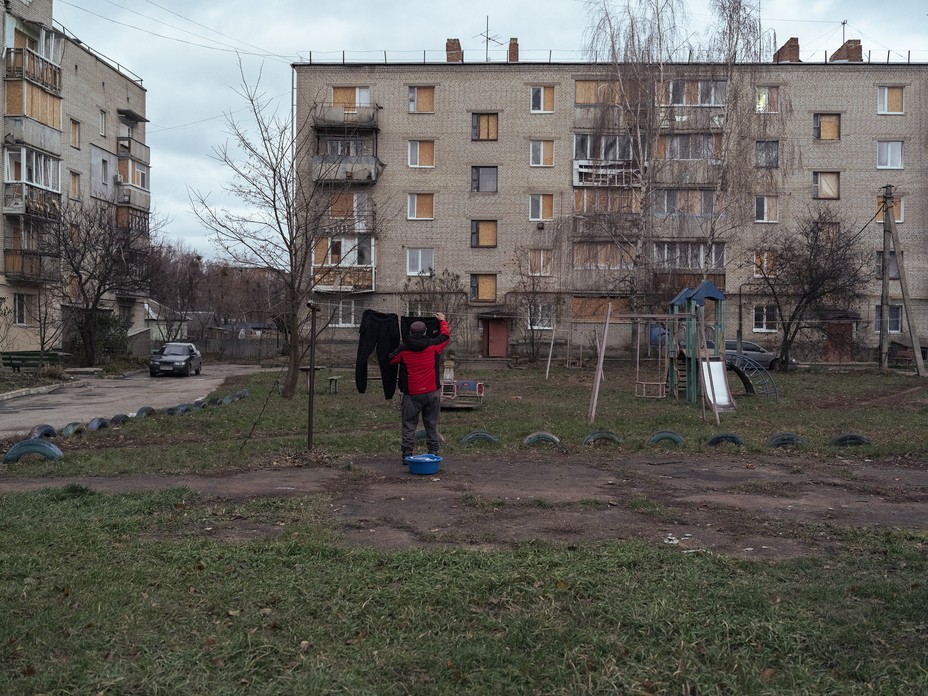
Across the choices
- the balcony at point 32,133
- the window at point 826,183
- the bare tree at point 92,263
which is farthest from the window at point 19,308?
the window at point 826,183

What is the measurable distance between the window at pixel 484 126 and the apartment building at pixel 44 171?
1722 cm

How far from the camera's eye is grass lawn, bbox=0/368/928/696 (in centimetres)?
386

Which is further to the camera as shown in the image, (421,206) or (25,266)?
(421,206)

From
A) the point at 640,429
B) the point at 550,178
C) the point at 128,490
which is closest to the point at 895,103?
the point at 550,178

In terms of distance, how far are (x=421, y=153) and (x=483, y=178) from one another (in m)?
3.46

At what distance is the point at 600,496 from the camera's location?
8195 mm

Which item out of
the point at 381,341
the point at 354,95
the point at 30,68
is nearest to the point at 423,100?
the point at 354,95

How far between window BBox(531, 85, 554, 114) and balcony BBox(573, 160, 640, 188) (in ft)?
10.6

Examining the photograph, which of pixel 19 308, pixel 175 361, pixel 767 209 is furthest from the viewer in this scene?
pixel 767 209

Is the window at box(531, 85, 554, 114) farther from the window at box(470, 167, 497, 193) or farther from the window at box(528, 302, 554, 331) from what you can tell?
the window at box(528, 302, 554, 331)

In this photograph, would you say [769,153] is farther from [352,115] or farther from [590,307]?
[352,115]

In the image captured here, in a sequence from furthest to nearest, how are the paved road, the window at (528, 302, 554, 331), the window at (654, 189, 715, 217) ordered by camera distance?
the window at (528, 302, 554, 331)
the window at (654, 189, 715, 217)
the paved road

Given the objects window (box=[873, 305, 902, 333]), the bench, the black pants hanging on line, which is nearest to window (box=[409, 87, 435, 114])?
the bench

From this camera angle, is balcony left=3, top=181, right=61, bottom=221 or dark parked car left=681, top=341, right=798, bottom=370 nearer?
dark parked car left=681, top=341, right=798, bottom=370
